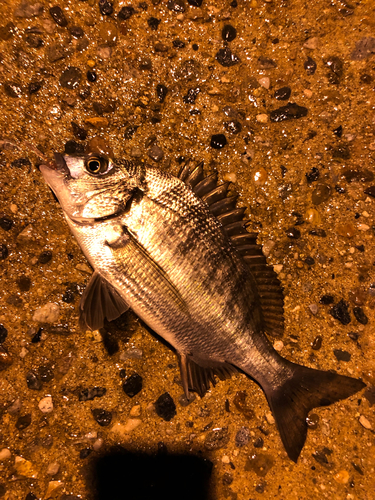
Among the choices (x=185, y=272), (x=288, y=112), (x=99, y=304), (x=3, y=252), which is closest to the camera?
(x=185, y=272)

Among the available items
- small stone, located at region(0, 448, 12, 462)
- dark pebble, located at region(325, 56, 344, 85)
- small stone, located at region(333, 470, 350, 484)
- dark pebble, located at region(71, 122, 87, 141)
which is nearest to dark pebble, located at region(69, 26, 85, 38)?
dark pebble, located at region(71, 122, 87, 141)

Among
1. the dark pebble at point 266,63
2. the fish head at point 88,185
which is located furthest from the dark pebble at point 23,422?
the dark pebble at point 266,63

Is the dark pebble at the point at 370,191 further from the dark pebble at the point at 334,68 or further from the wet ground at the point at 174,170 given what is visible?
the dark pebble at the point at 334,68

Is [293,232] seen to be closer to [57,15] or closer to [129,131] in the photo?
[129,131]

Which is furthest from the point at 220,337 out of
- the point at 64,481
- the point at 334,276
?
the point at 64,481

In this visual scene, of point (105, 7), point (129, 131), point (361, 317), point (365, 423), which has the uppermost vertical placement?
point (105, 7)

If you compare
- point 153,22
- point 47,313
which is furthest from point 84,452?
point 153,22

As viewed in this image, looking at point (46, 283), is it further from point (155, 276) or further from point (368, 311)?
point (368, 311)
